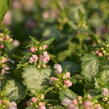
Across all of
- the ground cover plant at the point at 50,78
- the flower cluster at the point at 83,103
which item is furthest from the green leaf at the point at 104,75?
the flower cluster at the point at 83,103

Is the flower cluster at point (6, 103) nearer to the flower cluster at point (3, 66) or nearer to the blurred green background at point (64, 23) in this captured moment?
the flower cluster at point (3, 66)

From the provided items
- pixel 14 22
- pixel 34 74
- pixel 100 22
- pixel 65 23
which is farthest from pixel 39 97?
pixel 14 22

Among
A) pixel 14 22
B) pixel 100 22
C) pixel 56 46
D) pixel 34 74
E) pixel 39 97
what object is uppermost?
pixel 14 22

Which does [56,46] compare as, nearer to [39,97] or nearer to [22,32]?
[22,32]

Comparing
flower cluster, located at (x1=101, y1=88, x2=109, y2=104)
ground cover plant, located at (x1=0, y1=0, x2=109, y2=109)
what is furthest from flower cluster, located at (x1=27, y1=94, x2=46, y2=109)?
flower cluster, located at (x1=101, y1=88, x2=109, y2=104)

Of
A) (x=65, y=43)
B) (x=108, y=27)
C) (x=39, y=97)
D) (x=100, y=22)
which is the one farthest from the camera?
(x=100, y=22)

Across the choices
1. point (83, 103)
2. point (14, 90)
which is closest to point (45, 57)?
point (14, 90)

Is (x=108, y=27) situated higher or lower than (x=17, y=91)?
higher
